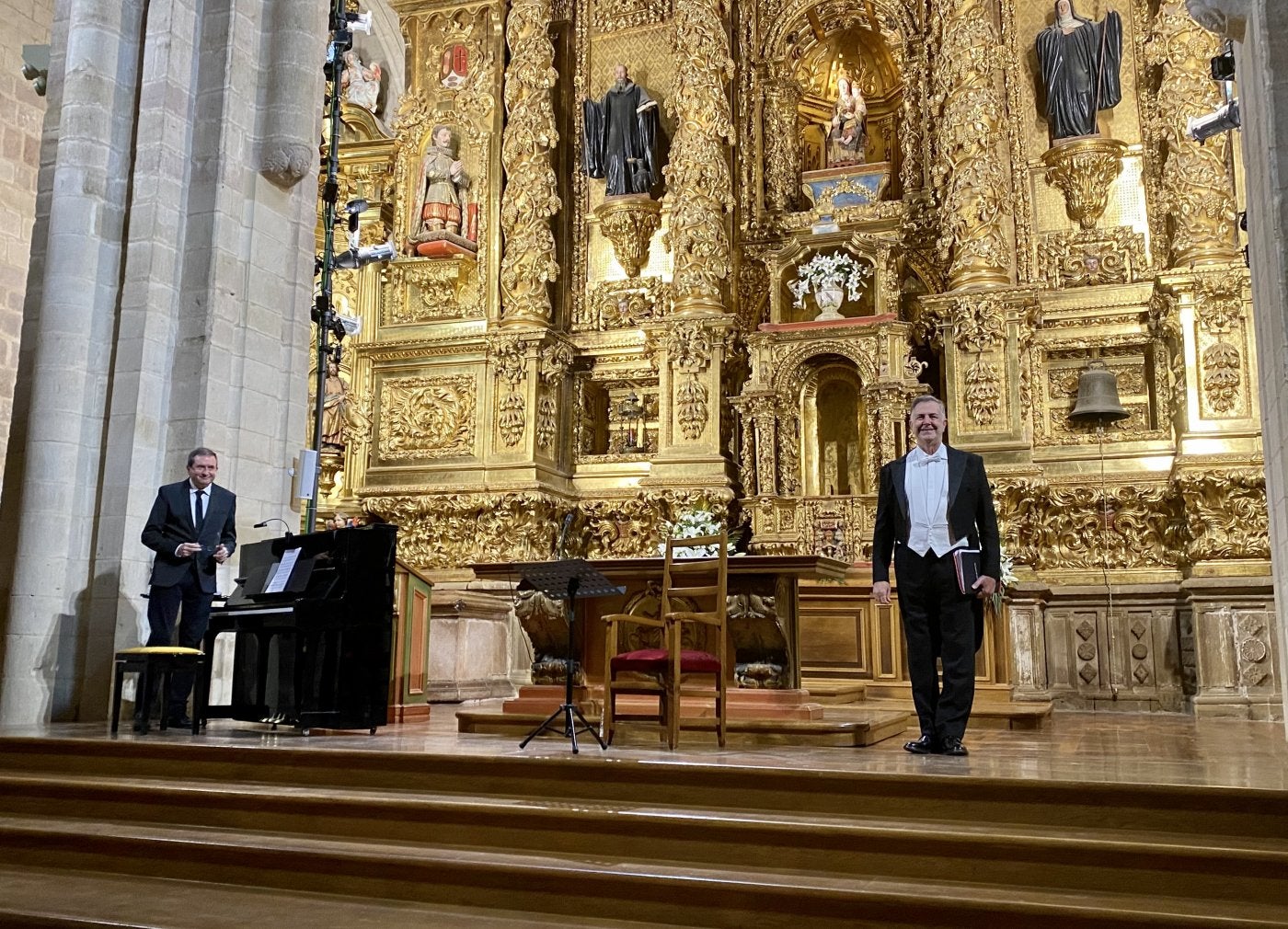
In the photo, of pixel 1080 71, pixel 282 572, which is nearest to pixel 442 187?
pixel 1080 71

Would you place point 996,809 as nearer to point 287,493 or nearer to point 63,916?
point 63,916

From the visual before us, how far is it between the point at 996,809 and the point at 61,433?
6453 mm

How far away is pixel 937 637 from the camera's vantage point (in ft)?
19.2

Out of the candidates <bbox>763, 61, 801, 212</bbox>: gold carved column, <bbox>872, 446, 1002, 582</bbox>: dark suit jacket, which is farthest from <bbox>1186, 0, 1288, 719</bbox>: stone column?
<bbox>763, 61, 801, 212</bbox>: gold carved column

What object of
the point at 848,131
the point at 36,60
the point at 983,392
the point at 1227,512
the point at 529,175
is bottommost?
the point at 1227,512

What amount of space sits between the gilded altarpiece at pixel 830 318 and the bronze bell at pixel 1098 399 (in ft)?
0.62

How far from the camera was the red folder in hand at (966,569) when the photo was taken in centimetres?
564

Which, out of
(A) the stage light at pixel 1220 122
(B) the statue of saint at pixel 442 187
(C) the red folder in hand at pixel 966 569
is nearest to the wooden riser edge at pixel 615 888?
(C) the red folder in hand at pixel 966 569

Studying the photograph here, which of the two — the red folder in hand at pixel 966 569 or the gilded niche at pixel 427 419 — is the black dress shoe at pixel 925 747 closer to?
the red folder in hand at pixel 966 569

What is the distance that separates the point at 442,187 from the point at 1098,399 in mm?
7762

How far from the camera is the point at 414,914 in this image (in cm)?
413

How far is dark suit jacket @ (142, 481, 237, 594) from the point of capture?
725 centimetres

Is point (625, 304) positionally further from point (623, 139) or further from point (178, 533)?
point (178, 533)

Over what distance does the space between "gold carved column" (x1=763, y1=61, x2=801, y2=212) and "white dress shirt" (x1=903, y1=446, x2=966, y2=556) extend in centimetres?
841
